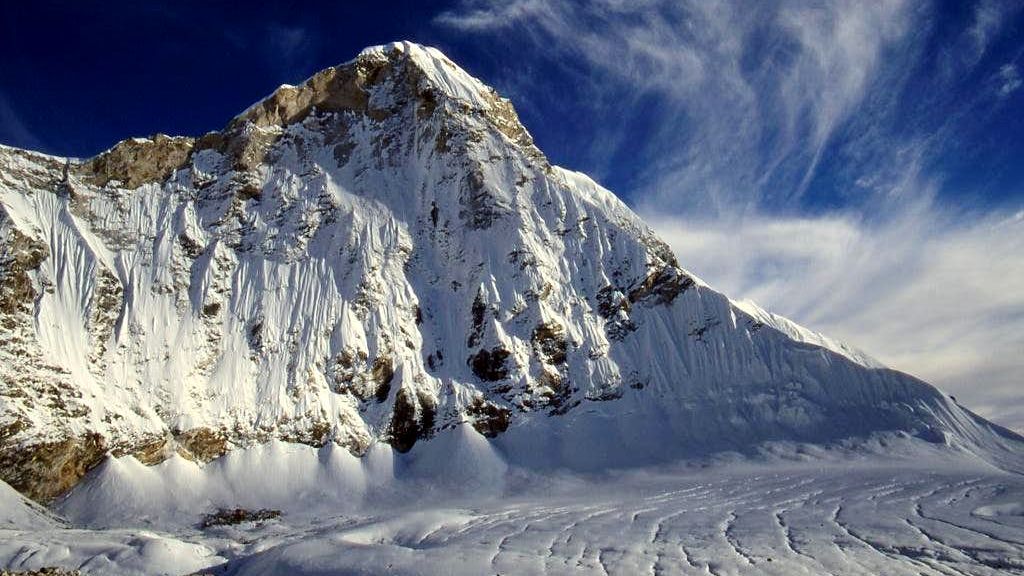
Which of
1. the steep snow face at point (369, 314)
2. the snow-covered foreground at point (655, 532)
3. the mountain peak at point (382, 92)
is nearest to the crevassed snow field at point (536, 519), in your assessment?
Result: the snow-covered foreground at point (655, 532)

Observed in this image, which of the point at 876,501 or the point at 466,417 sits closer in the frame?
the point at 876,501

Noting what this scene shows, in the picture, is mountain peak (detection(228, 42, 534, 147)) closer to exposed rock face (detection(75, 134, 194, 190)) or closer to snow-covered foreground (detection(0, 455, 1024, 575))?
→ exposed rock face (detection(75, 134, 194, 190))

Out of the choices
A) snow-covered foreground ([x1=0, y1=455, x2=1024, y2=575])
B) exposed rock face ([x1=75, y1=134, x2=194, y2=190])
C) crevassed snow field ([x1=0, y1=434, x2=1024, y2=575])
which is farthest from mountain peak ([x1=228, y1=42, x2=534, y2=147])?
snow-covered foreground ([x1=0, y1=455, x2=1024, y2=575])

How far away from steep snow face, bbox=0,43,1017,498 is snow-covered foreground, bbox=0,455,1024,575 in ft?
26.3

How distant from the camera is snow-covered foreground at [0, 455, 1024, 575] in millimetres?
21797

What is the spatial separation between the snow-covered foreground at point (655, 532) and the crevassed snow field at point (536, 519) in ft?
0.36

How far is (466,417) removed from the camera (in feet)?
197

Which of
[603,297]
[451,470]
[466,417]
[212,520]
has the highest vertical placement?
[603,297]

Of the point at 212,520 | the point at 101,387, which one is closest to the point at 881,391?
the point at 212,520

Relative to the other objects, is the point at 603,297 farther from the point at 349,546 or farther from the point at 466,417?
the point at 349,546

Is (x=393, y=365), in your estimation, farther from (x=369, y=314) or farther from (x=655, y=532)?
(x=655, y=532)

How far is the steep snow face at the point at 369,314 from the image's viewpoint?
2151 inches

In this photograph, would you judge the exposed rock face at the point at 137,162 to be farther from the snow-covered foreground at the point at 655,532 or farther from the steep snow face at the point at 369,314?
the snow-covered foreground at the point at 655,532

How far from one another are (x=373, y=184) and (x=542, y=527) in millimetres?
53535
